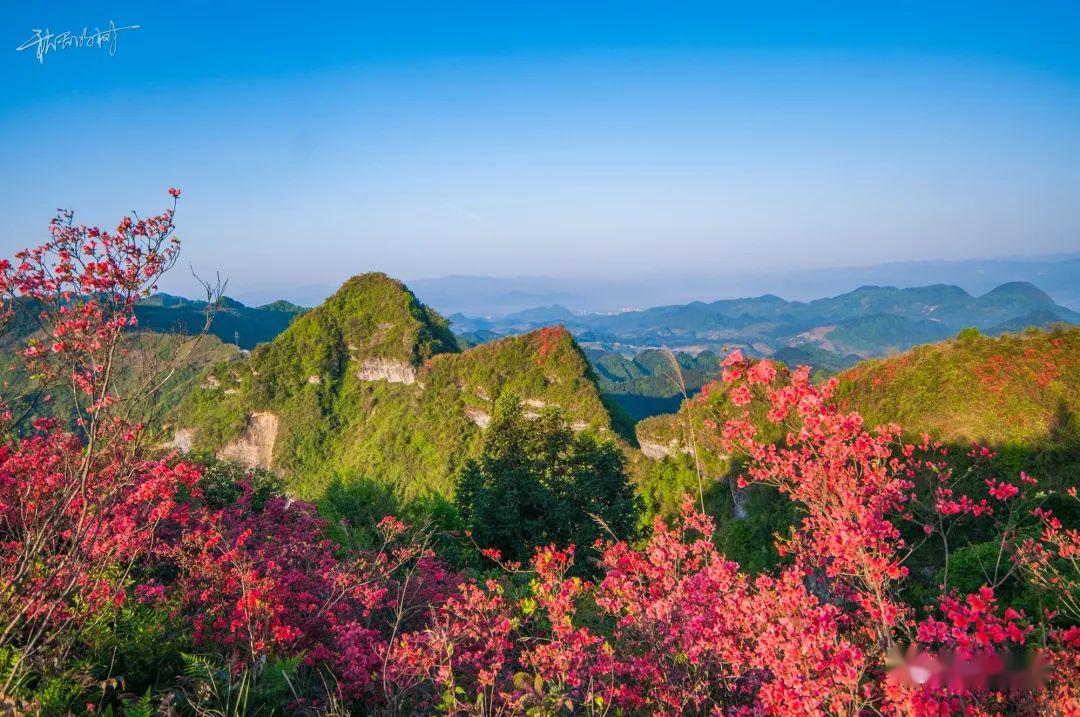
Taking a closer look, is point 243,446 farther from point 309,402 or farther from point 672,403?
point 672,403

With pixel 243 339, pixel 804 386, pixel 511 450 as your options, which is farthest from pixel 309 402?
pixel 243 339

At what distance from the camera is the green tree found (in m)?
13.1

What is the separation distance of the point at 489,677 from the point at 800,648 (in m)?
2.48

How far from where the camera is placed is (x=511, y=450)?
14.0 metres

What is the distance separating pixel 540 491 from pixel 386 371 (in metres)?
36.0

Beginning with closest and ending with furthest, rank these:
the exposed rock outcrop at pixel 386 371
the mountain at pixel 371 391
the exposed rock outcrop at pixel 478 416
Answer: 1. the mountain at pixel 371 391
2. the exposed rock outcrop at pixel 478 416
3. the exposed rock outcrop at pixel 386 371

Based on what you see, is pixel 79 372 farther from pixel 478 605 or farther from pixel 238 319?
pixel 238 319

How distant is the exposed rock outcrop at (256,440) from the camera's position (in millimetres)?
46500

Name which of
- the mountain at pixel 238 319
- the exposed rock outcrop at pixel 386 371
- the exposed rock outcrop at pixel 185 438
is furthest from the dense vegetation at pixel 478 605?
the mountain at pixel 238 319

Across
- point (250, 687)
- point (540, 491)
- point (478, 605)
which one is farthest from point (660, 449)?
point (250, 687)

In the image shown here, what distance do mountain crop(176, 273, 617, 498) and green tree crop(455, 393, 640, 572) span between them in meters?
18.3

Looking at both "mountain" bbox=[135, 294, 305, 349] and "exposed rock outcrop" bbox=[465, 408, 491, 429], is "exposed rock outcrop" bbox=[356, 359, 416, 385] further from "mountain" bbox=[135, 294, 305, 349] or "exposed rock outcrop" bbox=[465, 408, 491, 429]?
"mountain" bbox=[135, 294, 305, 349]

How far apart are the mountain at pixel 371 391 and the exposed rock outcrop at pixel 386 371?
13 cm

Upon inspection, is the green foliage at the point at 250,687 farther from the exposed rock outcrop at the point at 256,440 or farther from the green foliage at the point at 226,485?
the exposed rock outcrop at the point at 256,440
